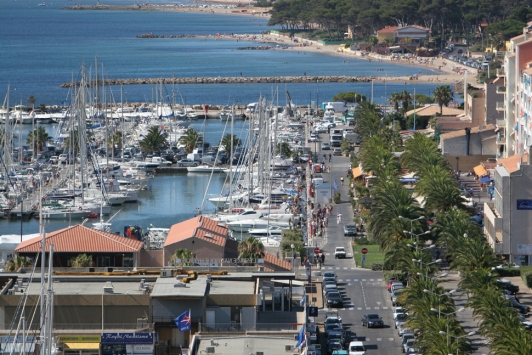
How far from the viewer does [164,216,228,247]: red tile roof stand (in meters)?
48.8

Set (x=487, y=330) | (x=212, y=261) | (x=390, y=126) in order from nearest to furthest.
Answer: (x=487, y=330)
(x=212, y=261)
(x=390, y=126)

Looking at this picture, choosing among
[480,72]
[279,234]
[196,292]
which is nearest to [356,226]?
[279,234]

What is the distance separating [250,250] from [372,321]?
Result: 5444 mm

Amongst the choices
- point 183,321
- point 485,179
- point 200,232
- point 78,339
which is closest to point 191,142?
point 485,179

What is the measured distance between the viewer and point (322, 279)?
188 ft

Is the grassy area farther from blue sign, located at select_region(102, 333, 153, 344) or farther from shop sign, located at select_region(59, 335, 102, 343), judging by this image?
shop sign, located at select_region(59, 335, 102, 343)

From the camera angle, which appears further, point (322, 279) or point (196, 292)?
point (322, 279)

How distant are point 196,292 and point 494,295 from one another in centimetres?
1510

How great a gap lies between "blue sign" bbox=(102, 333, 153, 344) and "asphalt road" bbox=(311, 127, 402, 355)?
47.8 ft

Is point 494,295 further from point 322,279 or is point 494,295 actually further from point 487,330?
point 322,279

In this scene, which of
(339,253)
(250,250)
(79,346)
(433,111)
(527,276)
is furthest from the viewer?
(433,111)

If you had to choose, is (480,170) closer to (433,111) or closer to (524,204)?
(524,204)

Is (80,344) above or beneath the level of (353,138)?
above

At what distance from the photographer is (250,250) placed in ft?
169
